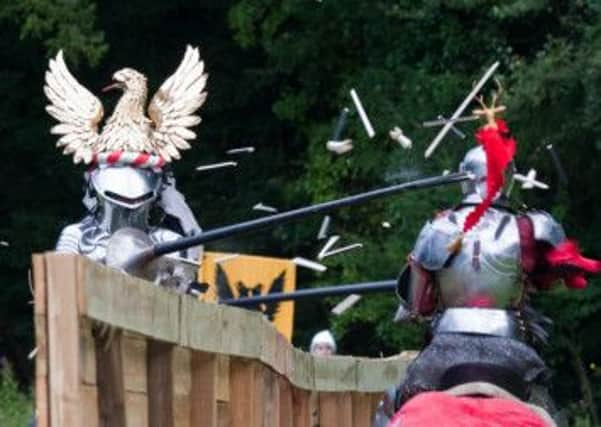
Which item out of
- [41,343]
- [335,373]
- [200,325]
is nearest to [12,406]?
[335,373]

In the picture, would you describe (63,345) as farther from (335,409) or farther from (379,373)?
(379,373)

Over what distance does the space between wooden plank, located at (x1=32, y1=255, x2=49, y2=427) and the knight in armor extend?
253 centimetres

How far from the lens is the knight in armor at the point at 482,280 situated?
10797 millimetres

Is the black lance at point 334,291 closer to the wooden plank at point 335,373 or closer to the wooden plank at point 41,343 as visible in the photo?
the wooden plank at point 335,373

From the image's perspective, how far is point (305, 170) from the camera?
87.4 feet

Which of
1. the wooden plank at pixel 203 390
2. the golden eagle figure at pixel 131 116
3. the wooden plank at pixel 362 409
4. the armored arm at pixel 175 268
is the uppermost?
the golden eagle figure at pixel 131 116

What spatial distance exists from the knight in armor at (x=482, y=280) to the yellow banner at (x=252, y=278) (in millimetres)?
8047

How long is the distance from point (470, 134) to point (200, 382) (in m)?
11.9

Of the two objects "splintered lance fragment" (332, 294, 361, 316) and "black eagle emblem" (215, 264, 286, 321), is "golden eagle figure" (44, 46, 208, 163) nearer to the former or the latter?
"splintered lance fragment" (332, 294, 361, 316)

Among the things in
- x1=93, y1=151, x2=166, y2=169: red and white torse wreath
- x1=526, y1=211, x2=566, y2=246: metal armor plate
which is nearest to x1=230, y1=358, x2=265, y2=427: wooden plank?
x1=526, y1=211, x2=566, y2=246: metal armor plate

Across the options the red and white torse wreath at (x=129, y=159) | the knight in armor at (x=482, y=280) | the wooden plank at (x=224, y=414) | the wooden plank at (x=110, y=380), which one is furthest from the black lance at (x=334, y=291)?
the wooden plank at (x=110, y=380)

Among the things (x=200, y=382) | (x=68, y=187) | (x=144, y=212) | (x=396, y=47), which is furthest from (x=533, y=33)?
(x=200, y=382)

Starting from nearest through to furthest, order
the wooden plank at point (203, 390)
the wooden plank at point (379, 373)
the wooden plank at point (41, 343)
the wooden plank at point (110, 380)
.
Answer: the wooden plank at point (41, 343) → the wooden plank at point (110, 380) → the wooden plank at point (203, 390) → the wooden plank at point (379, 373)

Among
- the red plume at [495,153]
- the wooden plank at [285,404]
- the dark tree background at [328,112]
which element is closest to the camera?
the red plume at [495,153]
